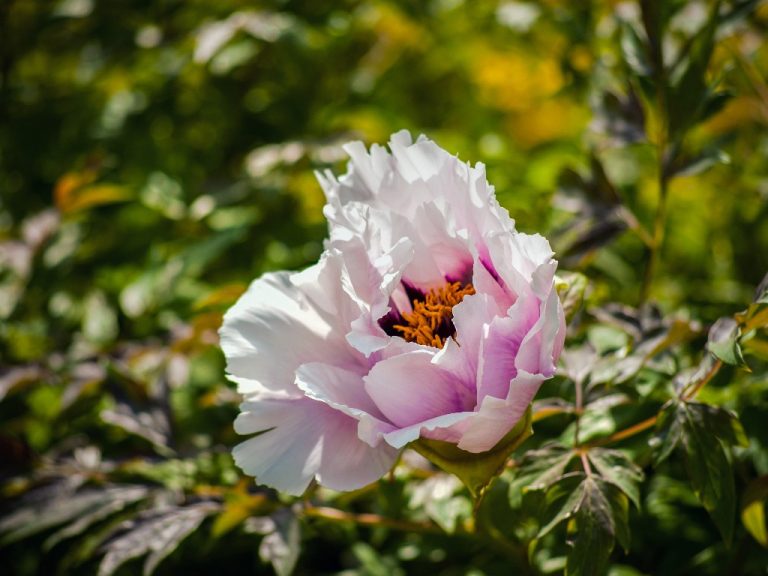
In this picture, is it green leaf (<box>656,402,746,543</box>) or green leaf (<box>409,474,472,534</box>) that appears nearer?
green leaf (<box>656,402,746,543</box>)

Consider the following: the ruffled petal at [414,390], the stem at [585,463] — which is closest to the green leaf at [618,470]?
the stem at [585,463]

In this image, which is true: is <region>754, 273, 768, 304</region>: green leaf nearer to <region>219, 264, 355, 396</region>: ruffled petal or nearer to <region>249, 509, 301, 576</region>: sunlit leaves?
<region>219, 264, 355, 396</region>: ruffled petal

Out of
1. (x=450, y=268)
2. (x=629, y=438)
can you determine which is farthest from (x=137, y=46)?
(x=629, y=438)

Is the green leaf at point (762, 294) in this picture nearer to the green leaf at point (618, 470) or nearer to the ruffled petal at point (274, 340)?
the green leaf at point (618, 470)

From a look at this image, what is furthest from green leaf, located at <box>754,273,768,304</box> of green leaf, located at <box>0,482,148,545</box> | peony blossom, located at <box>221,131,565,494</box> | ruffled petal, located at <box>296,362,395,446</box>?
green leaf, located at <box>0,482,148,545</box>

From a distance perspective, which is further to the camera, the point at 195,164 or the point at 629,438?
the point at 195,164

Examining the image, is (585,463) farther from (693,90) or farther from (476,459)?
(693,90)

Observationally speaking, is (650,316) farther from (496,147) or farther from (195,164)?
(195,164)
